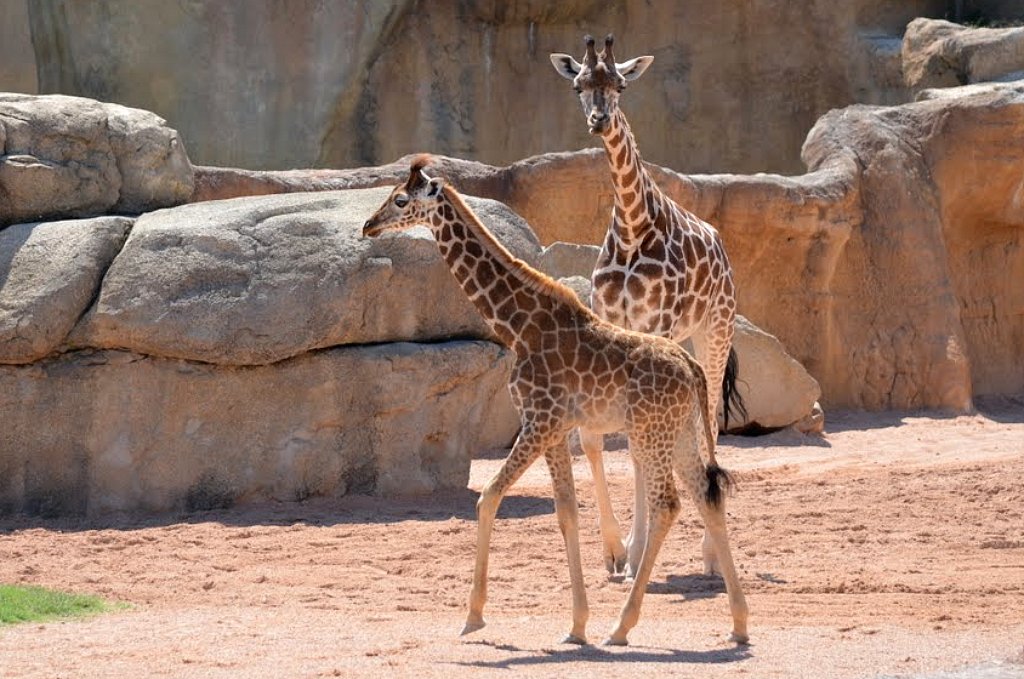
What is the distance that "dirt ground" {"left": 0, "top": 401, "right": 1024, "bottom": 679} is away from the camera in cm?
607

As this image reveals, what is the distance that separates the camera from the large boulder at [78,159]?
33.5ft

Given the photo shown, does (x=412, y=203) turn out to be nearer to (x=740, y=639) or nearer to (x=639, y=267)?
(x=639, y=267)

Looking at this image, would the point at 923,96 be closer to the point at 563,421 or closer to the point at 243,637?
the point at 563,421

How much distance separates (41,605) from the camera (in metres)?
7.25

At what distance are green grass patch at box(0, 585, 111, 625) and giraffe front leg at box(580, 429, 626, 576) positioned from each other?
262 cm

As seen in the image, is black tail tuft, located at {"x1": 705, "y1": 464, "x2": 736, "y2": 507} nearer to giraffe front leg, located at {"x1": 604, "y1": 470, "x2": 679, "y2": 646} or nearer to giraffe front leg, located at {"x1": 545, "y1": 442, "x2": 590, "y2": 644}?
giraffe front leg, located at {"x1": 604, "y1": 470, "x2": 679, "y2": 646}

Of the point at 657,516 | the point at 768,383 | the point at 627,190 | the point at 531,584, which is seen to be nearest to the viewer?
the point at 657,516

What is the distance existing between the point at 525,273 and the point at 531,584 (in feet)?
5.83

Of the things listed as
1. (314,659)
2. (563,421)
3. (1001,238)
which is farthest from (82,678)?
(1001,238)

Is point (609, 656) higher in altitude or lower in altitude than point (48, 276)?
lower

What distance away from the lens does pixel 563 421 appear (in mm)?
6730

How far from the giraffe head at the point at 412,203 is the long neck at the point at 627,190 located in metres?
1.85

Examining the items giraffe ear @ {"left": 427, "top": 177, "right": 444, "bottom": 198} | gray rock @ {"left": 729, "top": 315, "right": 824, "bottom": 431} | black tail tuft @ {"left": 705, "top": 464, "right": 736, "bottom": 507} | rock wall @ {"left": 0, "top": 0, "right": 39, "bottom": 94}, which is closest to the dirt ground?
black tail tuft @ {"left": 705, "top": 464, "right": 736, "bottom": 507}

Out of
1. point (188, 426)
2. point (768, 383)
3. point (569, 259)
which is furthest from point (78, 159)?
point (768, 383)
